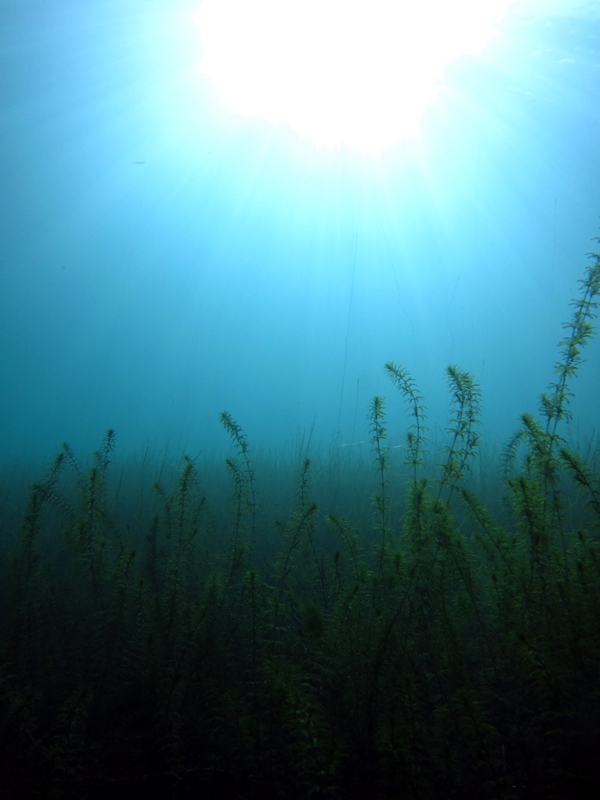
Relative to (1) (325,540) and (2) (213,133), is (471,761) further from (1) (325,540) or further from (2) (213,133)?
(2) (213,133)

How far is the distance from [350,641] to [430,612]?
2.43 ft

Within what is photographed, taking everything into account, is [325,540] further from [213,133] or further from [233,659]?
[213,133]

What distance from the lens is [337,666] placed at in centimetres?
183

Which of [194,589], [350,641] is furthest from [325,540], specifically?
[350,641]

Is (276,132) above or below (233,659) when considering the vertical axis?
above

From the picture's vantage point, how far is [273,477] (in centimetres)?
771

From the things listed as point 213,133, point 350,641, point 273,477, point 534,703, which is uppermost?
point 213,133

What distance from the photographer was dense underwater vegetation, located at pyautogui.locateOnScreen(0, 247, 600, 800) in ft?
4.31

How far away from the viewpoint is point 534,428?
7.63 feet

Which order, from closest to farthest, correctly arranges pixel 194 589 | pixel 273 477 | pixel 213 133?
1. pixel 194 589
2. pixel 273 477
3. pixel 213 133

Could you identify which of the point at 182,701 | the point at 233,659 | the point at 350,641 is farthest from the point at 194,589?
the point at 350,641

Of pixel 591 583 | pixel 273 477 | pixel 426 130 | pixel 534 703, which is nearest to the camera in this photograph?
pixel 534 703

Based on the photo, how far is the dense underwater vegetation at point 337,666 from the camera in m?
1.31

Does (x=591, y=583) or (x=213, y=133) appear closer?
(x=591, y=583)
